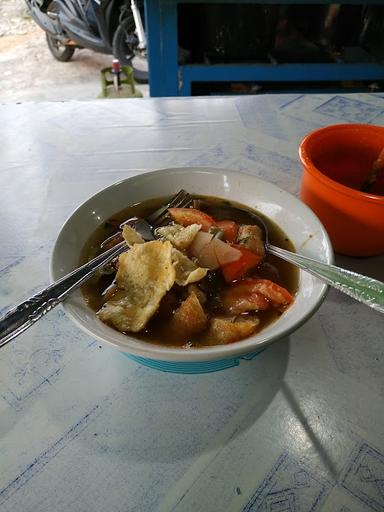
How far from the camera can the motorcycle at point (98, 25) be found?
4.29 m

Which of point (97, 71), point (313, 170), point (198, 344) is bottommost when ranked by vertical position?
point (97, 71)

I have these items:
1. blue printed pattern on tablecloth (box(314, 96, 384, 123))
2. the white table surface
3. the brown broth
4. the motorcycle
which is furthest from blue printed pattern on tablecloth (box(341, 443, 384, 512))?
the motorcycle

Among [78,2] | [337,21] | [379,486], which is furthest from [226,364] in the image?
[78,2]

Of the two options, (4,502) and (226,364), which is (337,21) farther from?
(4,502)

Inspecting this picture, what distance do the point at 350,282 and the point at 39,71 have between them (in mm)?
5671

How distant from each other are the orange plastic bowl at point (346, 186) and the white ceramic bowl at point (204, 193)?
8 cm

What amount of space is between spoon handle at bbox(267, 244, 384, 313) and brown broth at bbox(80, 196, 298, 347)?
76 mm

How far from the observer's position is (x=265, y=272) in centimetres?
98

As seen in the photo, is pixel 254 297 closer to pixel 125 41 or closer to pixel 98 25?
pixel 125 41

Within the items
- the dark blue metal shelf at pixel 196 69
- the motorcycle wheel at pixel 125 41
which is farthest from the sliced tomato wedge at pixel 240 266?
the motorcycle wheel at pixel 125 41

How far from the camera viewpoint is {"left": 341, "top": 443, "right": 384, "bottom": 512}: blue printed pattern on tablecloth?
2.20ft

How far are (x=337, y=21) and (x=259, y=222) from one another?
9.56 ft

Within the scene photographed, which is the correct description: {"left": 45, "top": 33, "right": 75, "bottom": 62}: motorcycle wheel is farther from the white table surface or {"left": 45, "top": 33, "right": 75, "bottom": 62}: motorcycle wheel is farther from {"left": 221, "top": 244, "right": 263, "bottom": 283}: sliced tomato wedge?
{"left": 221, "top": 244, "right": 263, "bottom": 283}: sliced tomato wedge

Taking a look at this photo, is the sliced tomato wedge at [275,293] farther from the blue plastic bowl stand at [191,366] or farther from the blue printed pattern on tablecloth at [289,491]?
the blue printed pattern on tablecloth at [289,491]
